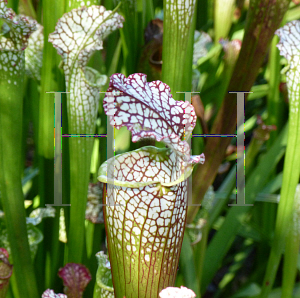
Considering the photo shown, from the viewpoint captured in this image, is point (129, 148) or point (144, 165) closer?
point (144, 165)

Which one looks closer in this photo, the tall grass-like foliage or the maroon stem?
the tall grass-like foliage

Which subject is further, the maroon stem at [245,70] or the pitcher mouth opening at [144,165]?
the maroon stem at [245,70]

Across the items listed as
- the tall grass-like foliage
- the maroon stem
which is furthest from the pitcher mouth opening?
the maroon stem

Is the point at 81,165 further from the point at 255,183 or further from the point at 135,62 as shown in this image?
the point at 255,183

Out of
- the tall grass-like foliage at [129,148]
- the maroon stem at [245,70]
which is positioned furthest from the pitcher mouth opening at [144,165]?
the maroon stem at [245,70]

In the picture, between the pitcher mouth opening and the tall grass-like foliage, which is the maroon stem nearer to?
the tall grass-like foliage

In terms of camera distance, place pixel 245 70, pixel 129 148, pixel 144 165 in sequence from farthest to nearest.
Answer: pixel 129 148 < pixel 245 70 < pixel 144 165

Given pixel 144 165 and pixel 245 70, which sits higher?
pixel 245 70

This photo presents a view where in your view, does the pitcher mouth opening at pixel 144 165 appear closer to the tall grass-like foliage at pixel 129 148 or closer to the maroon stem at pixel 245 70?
the tall grass-like foliage at pixel 129 148

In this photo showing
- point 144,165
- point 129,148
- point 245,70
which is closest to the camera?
point 144,165

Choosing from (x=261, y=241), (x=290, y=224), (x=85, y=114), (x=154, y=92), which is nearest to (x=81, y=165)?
(x=85, y=114)

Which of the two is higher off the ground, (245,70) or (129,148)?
(245,70)
